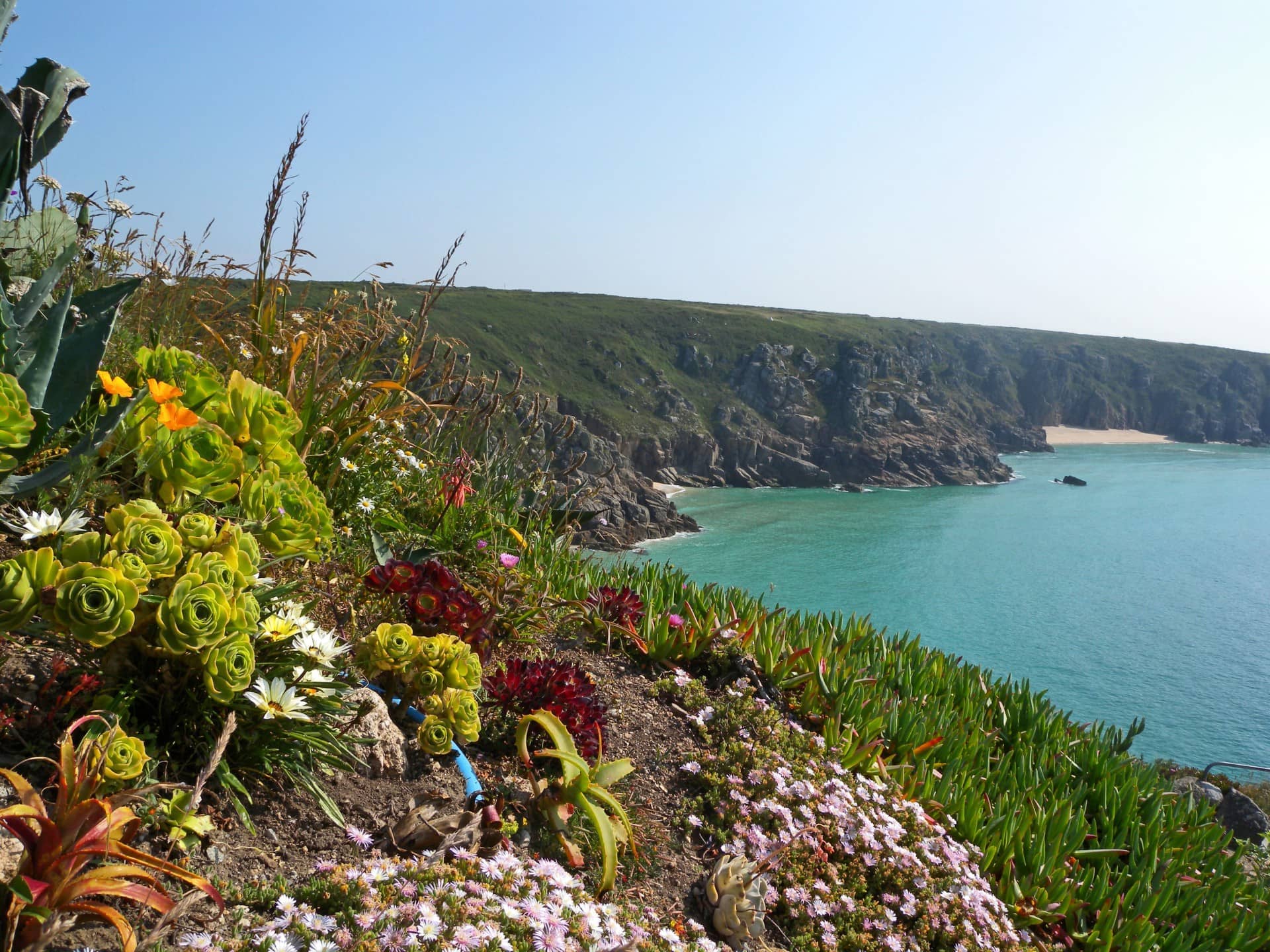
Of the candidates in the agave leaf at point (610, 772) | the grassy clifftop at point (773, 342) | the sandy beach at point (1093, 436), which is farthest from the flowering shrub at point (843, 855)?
the sandy beach at point (1093, 436)

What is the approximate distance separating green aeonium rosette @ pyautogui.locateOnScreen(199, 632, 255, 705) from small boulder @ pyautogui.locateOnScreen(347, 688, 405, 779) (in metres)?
0.46

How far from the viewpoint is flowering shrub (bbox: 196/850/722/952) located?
1340mm

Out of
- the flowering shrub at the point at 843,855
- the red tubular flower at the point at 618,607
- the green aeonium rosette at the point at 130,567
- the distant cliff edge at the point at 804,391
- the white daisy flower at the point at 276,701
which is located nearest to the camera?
the green aeonium rosette at the point at 130,567

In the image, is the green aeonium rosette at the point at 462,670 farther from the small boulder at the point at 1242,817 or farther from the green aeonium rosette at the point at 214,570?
the small boulder at the point at 1242,817

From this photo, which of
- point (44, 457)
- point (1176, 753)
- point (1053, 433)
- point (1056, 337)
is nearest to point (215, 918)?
point (44, 457)

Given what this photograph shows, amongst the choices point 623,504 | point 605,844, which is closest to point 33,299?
point 605,844

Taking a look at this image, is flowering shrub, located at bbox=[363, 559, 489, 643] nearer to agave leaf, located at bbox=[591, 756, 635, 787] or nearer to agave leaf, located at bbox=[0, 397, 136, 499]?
agave leaf, located at bbox=[591, 756, 635, 787]

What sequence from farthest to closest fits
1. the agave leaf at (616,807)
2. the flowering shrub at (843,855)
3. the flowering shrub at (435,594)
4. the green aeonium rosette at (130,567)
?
the flowering shrub at (435,594)
the flowering shrub at (843,855)
the agave leaf at (616,807)
the green aeonium rosette at (130,567)

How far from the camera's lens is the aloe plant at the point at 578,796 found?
2086 millimetres

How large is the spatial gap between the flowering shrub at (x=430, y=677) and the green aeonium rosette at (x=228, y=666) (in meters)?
0.64

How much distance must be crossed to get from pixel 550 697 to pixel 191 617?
1316mm

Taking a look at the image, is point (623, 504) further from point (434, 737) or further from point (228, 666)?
point (228, 666)

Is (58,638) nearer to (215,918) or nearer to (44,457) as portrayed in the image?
(215,918)

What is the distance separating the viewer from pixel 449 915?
4.78ft
